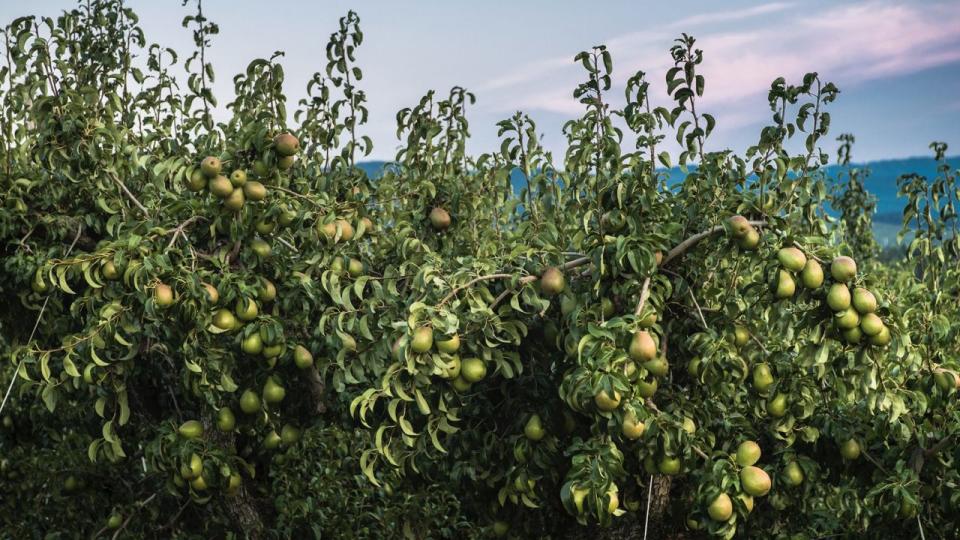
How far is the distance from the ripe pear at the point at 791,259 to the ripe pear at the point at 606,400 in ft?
2.50

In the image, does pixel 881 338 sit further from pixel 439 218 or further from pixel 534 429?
pixel 439 218

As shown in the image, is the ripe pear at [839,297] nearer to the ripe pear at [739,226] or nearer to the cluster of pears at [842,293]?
the cluster of pears at [842,293]

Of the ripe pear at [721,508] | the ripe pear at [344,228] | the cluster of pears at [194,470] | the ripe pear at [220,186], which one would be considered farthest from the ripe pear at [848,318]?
the cluster of pears at [194,470]

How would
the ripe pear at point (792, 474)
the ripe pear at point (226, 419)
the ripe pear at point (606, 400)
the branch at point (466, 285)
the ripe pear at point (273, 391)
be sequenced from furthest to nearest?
the ripe pear at point (226, 419)
the ripe pear at point (273, 391)
the ripe pear at point (792, 474)
the branch at point (466, 285)
the ripe pear at point (606, 400)

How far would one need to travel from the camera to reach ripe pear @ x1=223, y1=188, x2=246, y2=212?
447cm

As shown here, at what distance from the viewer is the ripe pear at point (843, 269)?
367cm

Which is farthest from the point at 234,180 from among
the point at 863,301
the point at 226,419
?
the point at 863,301

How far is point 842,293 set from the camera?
12.1ft

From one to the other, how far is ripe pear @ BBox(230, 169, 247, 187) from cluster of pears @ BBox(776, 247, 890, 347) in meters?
2.21

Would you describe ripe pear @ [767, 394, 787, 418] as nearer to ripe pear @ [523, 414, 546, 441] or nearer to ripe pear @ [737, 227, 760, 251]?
ripe pear @ [737, 227, 760, 251]

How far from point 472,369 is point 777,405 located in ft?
4.12

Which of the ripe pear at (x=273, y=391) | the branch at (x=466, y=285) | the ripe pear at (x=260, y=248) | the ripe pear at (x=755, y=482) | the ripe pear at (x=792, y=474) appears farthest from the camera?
the ripe pear at (x=273, y=391)

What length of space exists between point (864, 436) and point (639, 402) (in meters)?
1.29

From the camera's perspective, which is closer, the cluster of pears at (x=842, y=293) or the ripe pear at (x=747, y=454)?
the cluster of pears at (x=842, y=293)
